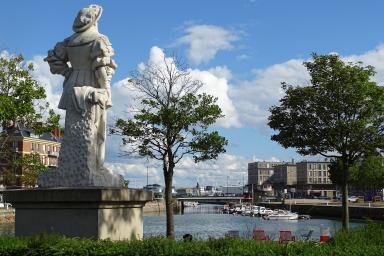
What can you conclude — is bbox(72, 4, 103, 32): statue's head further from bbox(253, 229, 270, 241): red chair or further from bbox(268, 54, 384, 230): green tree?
bbox(268, 54, 384, 230): green tree

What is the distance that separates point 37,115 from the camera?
3222 centimetres

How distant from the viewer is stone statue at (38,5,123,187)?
10.3 m

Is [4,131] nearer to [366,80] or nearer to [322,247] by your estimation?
[366,80]

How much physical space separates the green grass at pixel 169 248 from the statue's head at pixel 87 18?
175 inches

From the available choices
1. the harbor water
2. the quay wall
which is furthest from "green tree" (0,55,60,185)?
the quay wall

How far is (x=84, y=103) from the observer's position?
34.2ft

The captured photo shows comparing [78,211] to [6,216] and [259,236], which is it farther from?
[6,216]

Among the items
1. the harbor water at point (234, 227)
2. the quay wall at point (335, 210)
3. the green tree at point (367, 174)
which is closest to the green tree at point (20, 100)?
the harbor water at point (234, 227)

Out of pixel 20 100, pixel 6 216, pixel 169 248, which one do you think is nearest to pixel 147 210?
pixel 6 216

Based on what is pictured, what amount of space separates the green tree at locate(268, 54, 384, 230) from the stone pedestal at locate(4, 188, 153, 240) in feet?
64.9

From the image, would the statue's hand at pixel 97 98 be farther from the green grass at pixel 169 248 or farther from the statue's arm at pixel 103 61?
the green grass at pixel 169 248

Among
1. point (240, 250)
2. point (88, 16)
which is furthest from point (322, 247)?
point (88, 16)

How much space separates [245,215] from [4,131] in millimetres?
65020

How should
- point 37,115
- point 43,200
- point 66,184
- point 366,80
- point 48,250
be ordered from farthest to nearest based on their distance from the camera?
point 37,115, point 366,80, point 66,184, point 43,200, point 48,250
